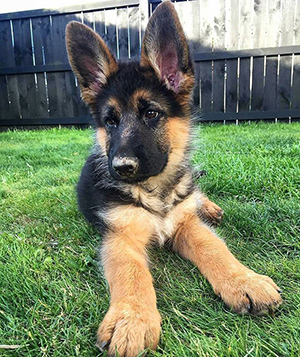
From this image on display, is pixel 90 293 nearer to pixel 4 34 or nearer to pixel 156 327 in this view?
pixel 156 327

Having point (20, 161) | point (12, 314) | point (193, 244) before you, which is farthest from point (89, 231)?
point (20, 161)

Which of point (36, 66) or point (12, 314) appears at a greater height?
point (36, 66)

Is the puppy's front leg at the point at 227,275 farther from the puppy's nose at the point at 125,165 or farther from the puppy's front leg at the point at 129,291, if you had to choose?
the puppy's nose at the point at 125,165

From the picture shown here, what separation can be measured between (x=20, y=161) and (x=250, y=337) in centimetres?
467

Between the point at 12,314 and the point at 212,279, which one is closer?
the point at 12,314

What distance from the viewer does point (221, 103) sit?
8000mm

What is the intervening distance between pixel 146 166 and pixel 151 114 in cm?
46

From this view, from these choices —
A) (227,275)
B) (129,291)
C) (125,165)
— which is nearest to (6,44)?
(125,165)

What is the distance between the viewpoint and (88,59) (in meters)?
2.49

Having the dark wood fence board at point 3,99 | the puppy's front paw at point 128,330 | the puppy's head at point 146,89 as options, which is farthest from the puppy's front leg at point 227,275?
the dark wood fence board at point 3,99

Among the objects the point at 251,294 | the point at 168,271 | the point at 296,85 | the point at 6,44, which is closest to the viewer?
the point at 251,294

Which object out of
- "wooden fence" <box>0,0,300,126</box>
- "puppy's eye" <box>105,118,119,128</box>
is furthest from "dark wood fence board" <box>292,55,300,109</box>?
"puppy's eye" <box>105,118,119,128</box>

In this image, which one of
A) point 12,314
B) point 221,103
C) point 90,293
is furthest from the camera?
point 221,103

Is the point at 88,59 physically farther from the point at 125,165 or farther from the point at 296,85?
the point at 296,85
